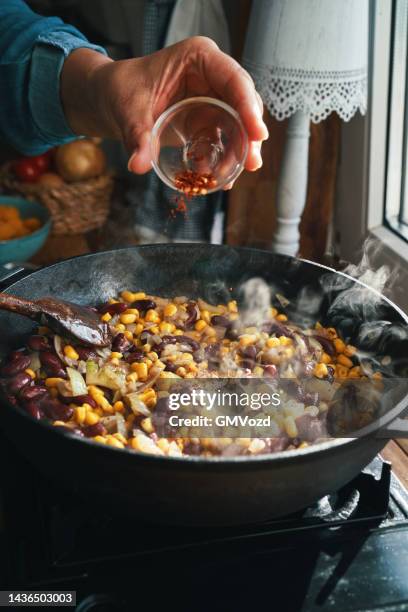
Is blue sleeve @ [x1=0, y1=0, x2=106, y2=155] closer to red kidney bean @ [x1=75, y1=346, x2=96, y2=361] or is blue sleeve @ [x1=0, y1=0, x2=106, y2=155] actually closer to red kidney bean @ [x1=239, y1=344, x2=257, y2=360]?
red kidney bean @ [x1=75, y1=346, x2=96, y2=361]

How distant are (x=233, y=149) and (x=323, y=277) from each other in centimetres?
38

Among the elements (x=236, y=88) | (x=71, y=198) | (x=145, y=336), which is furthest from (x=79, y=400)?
(x=71, y=198)

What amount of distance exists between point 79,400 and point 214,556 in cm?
40

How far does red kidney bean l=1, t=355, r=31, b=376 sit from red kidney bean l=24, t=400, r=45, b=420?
107mm

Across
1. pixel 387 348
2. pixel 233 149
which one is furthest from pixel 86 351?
pixel 387 348

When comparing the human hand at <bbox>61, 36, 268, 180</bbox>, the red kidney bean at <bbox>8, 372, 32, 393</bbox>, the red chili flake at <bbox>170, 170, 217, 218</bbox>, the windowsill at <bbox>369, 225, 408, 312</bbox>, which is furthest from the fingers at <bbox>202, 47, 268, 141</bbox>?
the windowsill at <bbox>369, 225, 408, 312</bbox>

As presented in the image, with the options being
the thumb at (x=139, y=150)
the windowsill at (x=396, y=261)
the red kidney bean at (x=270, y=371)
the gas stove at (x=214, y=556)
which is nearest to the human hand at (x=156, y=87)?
the thumb at (x=139, y=150)

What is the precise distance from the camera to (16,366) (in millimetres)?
1395

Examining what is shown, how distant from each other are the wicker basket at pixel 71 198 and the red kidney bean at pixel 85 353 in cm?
169

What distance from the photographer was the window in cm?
242

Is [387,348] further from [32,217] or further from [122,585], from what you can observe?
[32,217]

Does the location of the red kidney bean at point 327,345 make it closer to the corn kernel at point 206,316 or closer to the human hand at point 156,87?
the corn kernel at point 206,316

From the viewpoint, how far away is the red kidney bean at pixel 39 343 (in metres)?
1.49

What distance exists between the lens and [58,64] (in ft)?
5.98
